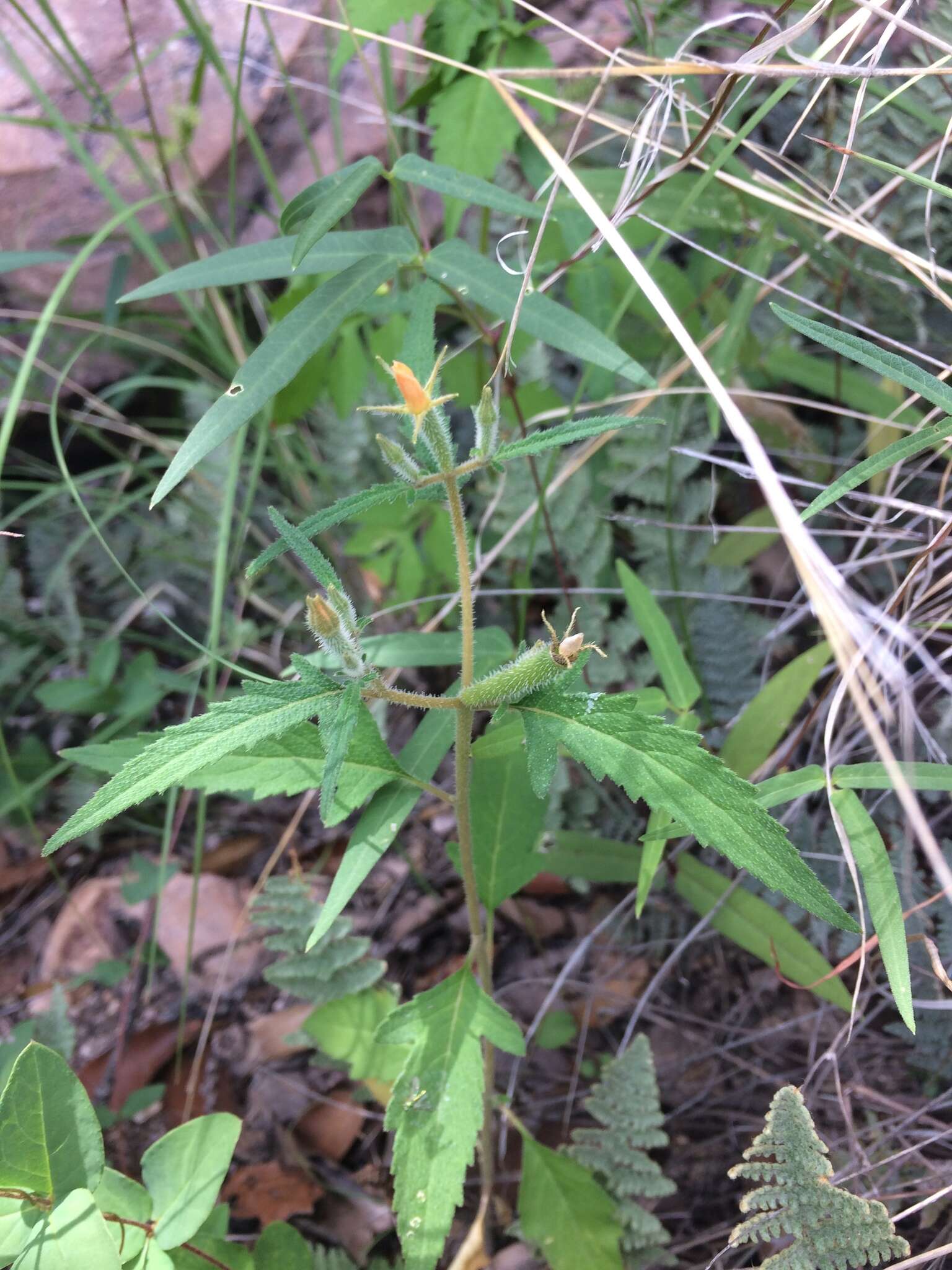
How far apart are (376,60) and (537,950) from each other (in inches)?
98.5

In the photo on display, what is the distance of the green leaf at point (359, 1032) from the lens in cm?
158

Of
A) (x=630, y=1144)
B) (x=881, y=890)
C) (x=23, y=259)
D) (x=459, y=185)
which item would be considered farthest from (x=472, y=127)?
(x=630, y=1144)

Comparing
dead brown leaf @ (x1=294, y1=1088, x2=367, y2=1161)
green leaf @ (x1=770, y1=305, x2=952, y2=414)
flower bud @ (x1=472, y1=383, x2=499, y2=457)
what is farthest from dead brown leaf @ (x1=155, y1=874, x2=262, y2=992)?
green leaf @ (x1=770, y1=305, x2=952, y2=414)

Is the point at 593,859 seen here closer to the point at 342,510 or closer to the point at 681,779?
the point at 681,779

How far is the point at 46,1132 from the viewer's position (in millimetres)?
1132

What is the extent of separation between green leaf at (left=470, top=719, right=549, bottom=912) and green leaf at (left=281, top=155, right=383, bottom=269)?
0.81 metres

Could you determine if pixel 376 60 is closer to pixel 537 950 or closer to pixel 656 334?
pixel 656 334

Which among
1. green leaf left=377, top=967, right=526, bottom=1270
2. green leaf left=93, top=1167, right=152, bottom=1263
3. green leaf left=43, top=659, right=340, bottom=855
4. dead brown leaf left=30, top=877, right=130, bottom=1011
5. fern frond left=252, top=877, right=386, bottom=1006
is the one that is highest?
green leaf left=43, top=659, right=340, bottom=855

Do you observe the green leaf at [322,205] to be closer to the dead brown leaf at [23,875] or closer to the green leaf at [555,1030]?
the green leaf at [555,1030]

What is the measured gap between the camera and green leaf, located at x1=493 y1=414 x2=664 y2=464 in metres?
1.07

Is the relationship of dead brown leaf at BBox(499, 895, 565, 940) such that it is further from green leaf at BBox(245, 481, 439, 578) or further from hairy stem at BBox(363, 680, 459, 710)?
green leaf at BBox(245, 481, 439, 578)

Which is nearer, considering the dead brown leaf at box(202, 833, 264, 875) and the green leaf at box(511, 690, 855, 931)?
the green leaf at box(511, 690, 855, 931)

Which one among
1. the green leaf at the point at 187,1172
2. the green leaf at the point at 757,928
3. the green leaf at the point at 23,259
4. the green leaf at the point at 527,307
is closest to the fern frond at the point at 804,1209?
the green leaf at the point at 757,928

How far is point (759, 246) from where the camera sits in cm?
178
